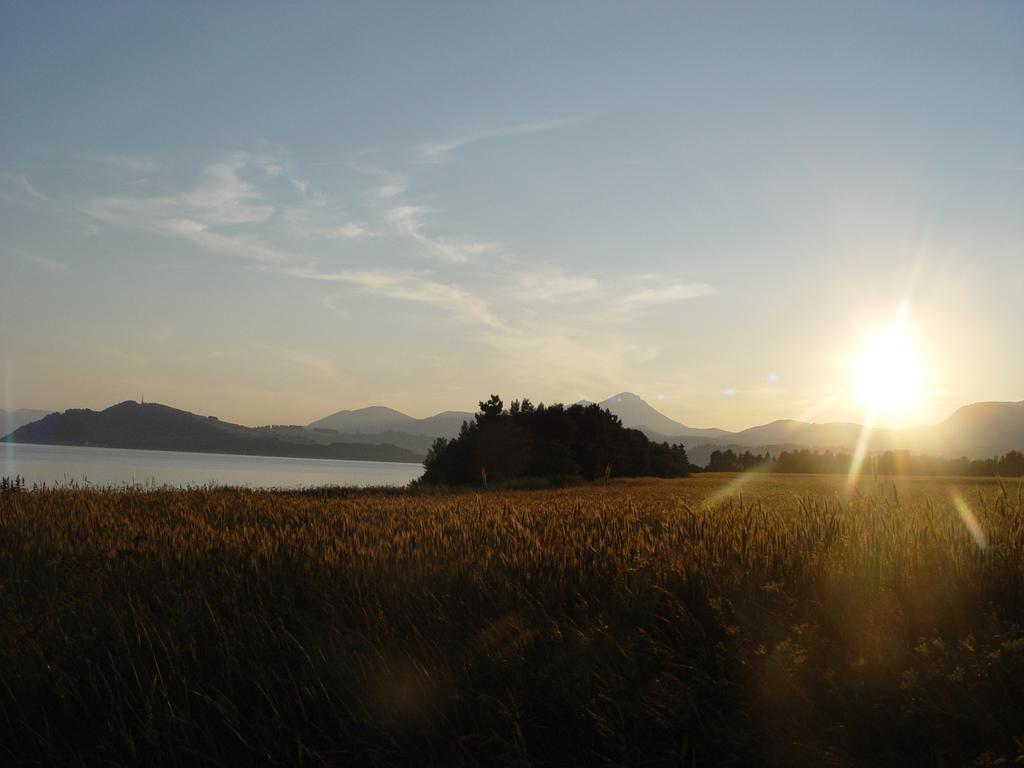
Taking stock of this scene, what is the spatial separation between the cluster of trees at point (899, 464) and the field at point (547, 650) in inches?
1399

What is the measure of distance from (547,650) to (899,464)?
48756mm

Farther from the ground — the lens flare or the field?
the lens flare

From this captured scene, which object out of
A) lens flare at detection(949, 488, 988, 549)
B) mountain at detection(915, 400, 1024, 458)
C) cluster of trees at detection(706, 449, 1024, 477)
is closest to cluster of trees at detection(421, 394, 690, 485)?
cluster of trees at detection(706, 449, 1024, 477)

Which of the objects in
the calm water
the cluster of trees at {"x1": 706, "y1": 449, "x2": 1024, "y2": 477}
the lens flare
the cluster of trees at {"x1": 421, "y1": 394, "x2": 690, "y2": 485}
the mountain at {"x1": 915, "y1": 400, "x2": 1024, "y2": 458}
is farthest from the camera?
the mountain at {"x1": 915, "y1": 400, "x2": 1024, "y2": 458}

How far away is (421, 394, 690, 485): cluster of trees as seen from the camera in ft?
150

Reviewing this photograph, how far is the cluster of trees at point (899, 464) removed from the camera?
39906 mm

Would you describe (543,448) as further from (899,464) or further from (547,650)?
(547,650)

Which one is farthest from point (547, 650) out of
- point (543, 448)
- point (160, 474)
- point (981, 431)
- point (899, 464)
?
point (981, 431)

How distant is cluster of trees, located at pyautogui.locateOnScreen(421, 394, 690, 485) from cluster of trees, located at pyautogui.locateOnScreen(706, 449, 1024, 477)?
7.52 metres

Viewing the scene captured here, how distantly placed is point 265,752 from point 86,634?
2625 mm

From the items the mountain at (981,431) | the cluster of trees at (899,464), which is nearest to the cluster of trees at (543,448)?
the cluster of trees at (899,464)

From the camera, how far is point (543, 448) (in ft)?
151

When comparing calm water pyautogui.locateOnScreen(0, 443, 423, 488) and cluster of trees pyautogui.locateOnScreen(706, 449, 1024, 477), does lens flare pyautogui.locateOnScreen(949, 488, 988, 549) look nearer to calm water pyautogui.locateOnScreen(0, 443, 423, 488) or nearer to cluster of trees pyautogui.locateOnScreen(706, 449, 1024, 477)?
calm water pyautogui.locateOnScreen(0, 443, 423, 488)

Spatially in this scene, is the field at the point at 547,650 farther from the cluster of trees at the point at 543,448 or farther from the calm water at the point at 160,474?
the cluster of trees at the point at 543,448
